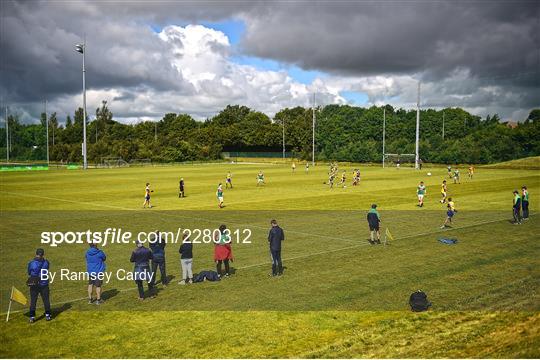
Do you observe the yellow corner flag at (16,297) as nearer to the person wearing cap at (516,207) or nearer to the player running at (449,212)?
the player running at (449,212)

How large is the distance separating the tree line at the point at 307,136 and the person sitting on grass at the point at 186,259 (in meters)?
89.3

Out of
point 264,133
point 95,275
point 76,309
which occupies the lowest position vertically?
point 76,309

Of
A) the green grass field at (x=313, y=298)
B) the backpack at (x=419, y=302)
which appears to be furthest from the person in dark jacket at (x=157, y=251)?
the backpack at (x=419, y=302)

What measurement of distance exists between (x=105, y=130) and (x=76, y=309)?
155m

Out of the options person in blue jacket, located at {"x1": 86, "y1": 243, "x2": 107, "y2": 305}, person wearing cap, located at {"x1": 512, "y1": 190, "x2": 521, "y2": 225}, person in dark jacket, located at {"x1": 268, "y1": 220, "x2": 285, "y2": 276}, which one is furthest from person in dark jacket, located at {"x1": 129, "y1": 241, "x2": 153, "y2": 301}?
person wearing cap, located at {"x1": 512, "y1": 190, "x2": 521, "y2": 225}

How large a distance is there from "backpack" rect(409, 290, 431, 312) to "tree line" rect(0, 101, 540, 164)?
291 ft

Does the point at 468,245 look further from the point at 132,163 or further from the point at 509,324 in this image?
the point at 132,163

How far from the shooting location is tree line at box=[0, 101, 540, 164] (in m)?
99.9

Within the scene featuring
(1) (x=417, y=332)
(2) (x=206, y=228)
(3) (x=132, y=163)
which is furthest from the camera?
(3) (x=132, y=163)

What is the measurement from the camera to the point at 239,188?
48469mm

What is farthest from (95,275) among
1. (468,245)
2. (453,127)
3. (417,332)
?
(453,127)

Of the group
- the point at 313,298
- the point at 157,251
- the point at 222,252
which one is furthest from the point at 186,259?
the point at 313,298

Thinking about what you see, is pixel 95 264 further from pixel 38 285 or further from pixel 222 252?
pixel 222 252

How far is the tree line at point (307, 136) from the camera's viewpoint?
3935 inches
